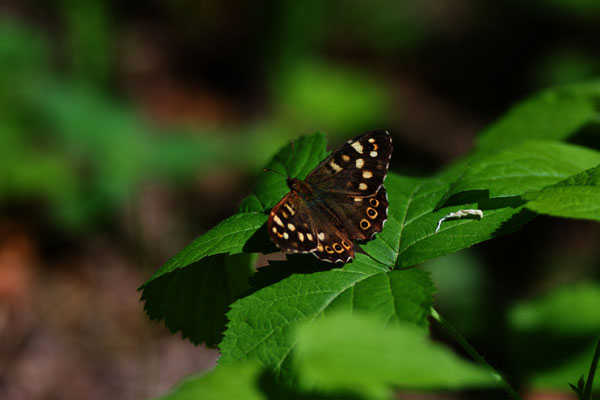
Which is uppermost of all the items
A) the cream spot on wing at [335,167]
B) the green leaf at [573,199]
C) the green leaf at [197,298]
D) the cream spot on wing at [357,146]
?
the cream spot on wing at [357,146]

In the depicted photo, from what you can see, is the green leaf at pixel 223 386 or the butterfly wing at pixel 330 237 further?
the butterfly wing at pixel 330 237

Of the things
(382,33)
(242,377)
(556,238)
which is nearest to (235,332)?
(242,377)

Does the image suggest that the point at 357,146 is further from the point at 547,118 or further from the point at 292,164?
the point at 547,118

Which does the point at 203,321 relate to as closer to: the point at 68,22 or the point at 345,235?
the point at 345,235

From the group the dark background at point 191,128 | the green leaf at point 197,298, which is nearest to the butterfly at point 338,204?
the green leaf at point 197,298

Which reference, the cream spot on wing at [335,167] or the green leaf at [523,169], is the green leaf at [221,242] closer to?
the cream spot on wing at [335,167]

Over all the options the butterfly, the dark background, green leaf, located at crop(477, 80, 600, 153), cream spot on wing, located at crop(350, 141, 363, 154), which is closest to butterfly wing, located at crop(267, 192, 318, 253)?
the butterfly

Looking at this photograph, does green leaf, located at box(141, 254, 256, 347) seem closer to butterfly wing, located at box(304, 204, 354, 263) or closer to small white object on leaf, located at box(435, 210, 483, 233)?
butterfly wing, located at box(304, 204, 354, 263)

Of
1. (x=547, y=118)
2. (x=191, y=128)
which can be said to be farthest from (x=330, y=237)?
(x=191, y=128)
